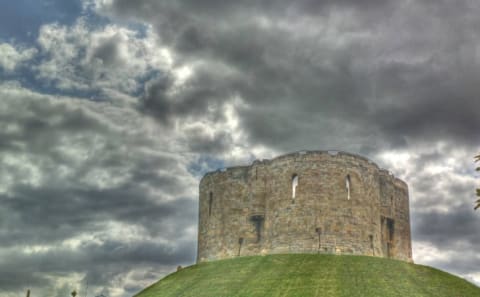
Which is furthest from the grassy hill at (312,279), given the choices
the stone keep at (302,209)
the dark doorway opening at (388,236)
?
the dark doorway opening at (388,236)

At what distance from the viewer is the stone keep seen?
45.4m

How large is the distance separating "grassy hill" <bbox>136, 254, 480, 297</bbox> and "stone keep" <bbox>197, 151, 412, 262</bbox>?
1.67 m

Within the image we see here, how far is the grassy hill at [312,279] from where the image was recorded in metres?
38.0

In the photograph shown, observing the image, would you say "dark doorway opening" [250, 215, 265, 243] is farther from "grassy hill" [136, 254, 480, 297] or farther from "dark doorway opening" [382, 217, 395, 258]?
"dark doorway opening" [382, 217, 395, 258]

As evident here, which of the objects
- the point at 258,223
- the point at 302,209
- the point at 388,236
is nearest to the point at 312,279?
the point at 302,209

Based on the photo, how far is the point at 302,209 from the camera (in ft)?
150

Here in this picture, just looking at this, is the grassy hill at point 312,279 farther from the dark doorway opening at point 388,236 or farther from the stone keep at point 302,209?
the dark doorway opening at point 388,236

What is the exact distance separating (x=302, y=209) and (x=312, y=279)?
742cm

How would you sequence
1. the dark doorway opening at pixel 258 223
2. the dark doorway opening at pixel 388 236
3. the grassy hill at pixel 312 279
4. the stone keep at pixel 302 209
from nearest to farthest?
1. the grassy hill at pixel 312 279
2. the stone keep at pixel 302 209
3. the dark doorway opening at pixel 258 223
4. the dark doorway opening at pixel 388 236

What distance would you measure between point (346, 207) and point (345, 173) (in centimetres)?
257

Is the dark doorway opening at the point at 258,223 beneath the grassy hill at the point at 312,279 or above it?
above

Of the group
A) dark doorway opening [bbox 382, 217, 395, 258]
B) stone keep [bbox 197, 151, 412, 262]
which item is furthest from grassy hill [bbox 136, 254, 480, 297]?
dark doorway opening [bbox 382, 217, 395, 258]

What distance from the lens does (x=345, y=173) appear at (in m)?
46.8

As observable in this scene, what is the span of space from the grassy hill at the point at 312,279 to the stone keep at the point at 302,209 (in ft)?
5.49
